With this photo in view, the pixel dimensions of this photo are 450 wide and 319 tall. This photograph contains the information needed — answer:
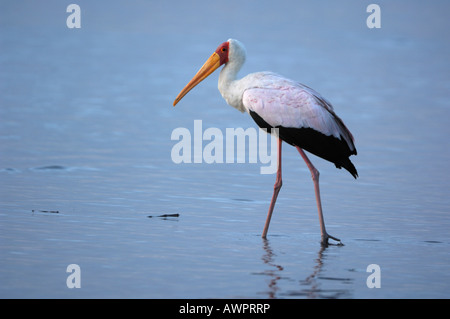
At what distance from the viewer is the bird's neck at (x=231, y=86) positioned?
9116 millimetres

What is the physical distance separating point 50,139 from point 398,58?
59.7ft

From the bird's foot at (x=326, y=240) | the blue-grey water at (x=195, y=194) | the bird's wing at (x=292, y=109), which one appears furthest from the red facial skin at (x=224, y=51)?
the bird's foot at (x=326, y=240)

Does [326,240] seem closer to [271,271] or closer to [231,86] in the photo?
[271,271]

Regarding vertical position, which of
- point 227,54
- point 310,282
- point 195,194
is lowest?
point 310,282

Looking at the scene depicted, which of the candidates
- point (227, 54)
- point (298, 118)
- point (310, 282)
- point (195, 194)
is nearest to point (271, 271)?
point (310, 282)

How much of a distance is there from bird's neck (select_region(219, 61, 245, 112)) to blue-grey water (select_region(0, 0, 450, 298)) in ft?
3.73

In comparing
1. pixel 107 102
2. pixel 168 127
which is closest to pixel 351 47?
pixel 107 102

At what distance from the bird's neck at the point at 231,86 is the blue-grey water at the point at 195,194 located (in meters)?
1.14

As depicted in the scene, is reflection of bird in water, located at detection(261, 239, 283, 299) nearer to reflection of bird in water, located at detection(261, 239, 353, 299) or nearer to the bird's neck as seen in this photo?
reflection of bird in water, located at detection(261, 239, 353, 299)

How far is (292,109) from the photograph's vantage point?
8781 mm

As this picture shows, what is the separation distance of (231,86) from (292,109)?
0.76 m

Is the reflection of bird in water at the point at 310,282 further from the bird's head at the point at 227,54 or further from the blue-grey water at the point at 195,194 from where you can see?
the bird's head at the point at 227,54
